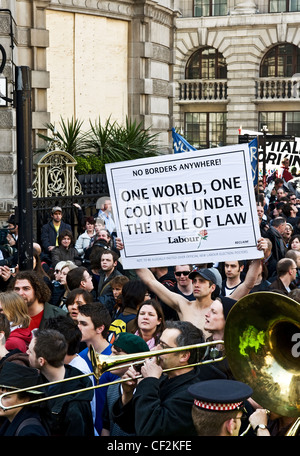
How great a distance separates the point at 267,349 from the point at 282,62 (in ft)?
123

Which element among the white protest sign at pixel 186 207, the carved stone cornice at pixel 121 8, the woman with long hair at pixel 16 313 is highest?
the carved stone cornice at pixel 121 8

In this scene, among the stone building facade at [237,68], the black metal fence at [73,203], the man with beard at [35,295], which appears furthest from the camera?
the stone building facade at [237,68]

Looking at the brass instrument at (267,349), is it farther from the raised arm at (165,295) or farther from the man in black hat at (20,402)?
the raised arm at (165,295)

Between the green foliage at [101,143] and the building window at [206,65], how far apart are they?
24.0m

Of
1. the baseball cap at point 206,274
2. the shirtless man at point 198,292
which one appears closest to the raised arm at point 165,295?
the shirtless man at point 198,292

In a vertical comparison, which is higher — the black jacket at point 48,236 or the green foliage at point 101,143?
the green foliage at point 101,143

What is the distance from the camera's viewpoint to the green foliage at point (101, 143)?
1631 centimetres

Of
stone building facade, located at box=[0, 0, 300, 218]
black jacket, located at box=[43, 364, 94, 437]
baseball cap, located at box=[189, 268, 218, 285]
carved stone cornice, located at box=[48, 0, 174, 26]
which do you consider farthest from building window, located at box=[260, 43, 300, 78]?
black jacket, located at box=[43, 364, 94, 437]

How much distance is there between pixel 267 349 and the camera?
4051mm

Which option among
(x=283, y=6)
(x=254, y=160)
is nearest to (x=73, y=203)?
(x=254, y=160)

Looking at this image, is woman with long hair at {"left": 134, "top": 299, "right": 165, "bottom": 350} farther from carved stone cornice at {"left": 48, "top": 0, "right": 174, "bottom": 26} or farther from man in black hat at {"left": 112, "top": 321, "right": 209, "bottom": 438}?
carved stone cornice at {"left": 48, "top": 0, "right": 174, "bottom": 26}

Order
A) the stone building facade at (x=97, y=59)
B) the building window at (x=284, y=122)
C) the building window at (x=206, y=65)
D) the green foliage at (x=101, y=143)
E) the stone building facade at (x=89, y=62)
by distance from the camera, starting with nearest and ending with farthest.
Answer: the stone building facade at (x=89, y=62), the stone building facade at (x=97, y=59), the green foliage at (x=101, y=143), the building window at (x=284, y=122), the building window at (x=206, y=65)

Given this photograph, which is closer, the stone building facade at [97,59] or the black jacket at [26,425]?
the black jacket at [26,425]
